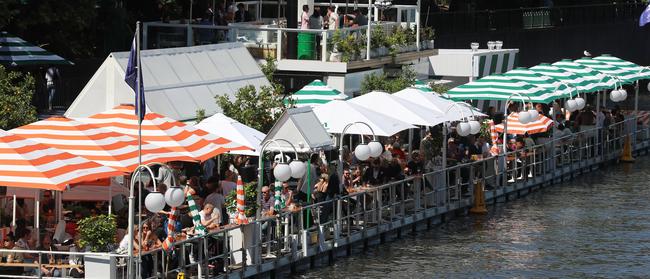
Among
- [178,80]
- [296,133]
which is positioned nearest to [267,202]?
[296,133]

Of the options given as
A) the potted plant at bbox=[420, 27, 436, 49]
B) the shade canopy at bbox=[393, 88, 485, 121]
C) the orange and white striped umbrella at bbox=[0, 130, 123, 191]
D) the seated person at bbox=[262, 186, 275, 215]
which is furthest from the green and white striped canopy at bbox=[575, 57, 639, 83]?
the orange and white striped umbrella at bbox=[0, 130, 123, 191]

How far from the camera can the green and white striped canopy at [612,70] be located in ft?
181

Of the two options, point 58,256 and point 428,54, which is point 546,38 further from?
point 58,256

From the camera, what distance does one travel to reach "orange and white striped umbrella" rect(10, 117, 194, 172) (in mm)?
29281

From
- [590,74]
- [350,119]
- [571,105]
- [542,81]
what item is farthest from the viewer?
[590,74]

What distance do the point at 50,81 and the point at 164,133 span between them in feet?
45.7

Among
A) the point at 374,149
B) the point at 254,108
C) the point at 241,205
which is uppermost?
the point at 254,108

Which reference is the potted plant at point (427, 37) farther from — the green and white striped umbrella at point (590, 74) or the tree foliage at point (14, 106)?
the tree foliage at point (14, 106)

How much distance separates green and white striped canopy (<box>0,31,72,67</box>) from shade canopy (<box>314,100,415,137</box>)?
26.6 ft

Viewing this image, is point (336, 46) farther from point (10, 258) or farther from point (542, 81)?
point (10, 258)

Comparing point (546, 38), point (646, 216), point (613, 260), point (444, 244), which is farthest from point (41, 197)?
point (546, 38)

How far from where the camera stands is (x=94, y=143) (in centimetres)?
2973

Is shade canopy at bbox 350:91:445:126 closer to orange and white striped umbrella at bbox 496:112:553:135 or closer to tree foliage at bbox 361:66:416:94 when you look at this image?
orange and white striped umbrella at bbox 496:112:553:135

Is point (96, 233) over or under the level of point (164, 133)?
under
